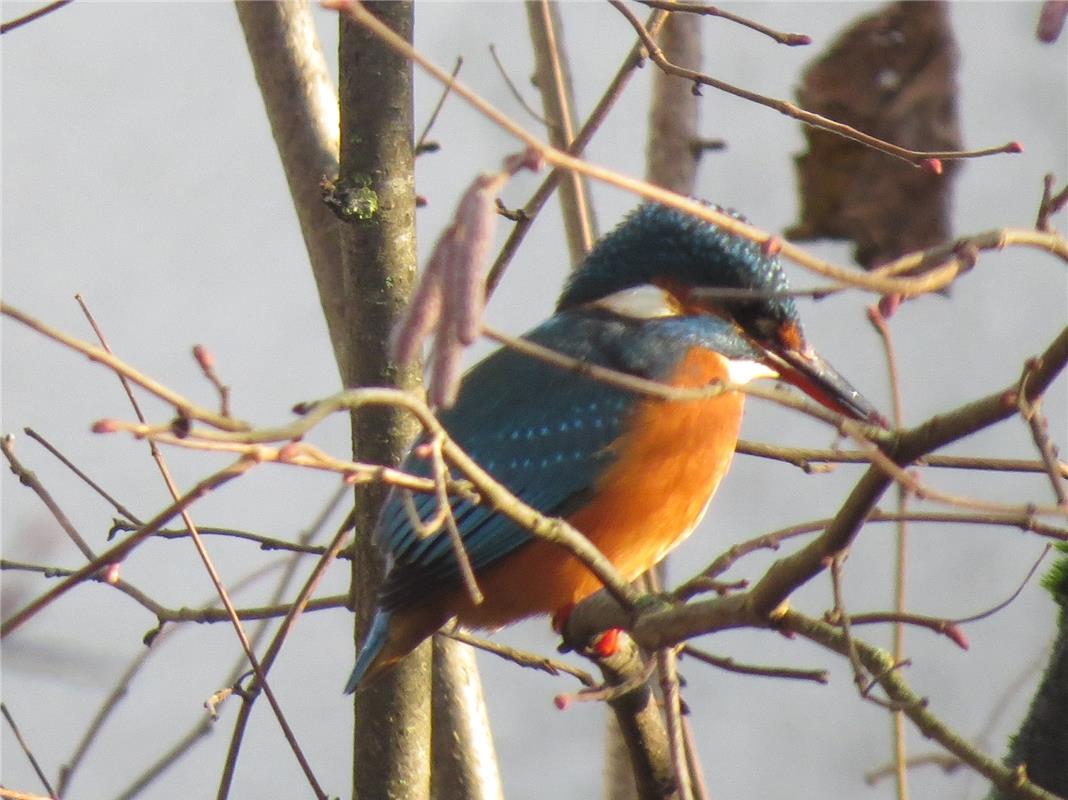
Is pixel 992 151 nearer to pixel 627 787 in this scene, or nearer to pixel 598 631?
pixel 598 631

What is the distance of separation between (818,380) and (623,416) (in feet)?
0.66

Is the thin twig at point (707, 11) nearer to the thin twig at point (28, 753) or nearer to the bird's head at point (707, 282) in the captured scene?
the bird's head at point (707, 282)

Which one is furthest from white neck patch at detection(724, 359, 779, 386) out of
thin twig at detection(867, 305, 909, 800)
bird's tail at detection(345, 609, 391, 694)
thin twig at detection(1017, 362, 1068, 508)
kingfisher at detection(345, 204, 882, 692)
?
thin twig at detection(1017, 362, 1068, 508)

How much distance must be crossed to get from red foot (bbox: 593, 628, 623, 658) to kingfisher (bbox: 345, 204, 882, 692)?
0.50 feet

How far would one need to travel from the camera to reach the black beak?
1392mm

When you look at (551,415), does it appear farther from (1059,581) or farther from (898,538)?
(1059,581)

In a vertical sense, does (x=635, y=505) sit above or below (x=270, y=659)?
above

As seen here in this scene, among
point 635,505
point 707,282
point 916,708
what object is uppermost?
point 707,282

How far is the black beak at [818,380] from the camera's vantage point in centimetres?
139

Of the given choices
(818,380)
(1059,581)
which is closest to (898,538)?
(1059,581)

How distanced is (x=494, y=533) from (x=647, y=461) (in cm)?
16

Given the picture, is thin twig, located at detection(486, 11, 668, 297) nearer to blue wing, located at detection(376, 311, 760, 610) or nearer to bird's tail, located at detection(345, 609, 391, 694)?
blue wing, located at detection(376, 311, 760, 610)

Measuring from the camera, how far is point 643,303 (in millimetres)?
1453

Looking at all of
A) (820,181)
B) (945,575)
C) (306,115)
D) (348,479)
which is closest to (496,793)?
(306,115)
